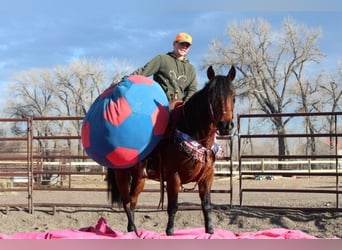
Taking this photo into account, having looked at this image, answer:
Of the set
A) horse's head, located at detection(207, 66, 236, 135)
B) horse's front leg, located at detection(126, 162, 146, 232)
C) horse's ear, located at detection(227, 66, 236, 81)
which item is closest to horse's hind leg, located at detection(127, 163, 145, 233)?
horse's front leg, located at detection(126, 162, 146, 232)

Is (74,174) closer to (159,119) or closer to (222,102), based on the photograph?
(159,119)

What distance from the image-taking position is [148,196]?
38.0 feet

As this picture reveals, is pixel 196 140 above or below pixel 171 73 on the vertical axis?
below

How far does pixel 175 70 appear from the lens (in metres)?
4.66

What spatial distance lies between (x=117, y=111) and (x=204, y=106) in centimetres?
73

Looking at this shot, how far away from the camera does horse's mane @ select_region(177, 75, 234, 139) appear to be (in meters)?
3.81

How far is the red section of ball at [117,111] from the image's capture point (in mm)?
4047

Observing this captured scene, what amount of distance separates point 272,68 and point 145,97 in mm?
31749

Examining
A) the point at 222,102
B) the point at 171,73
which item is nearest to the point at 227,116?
the point at 222,102

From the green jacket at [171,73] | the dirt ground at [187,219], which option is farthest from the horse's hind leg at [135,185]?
the dirt ground at [187,219]

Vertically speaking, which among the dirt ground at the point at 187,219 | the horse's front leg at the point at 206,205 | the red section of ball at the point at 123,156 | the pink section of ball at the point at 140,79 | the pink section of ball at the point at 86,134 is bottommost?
the dirt ground at the point at 187,219

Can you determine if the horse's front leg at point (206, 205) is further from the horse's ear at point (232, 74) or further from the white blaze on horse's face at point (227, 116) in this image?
the horse's ear at point (232, 74)

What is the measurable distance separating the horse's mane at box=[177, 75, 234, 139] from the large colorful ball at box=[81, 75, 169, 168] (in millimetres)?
203

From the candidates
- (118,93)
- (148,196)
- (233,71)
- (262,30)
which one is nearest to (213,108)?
(233,71)
